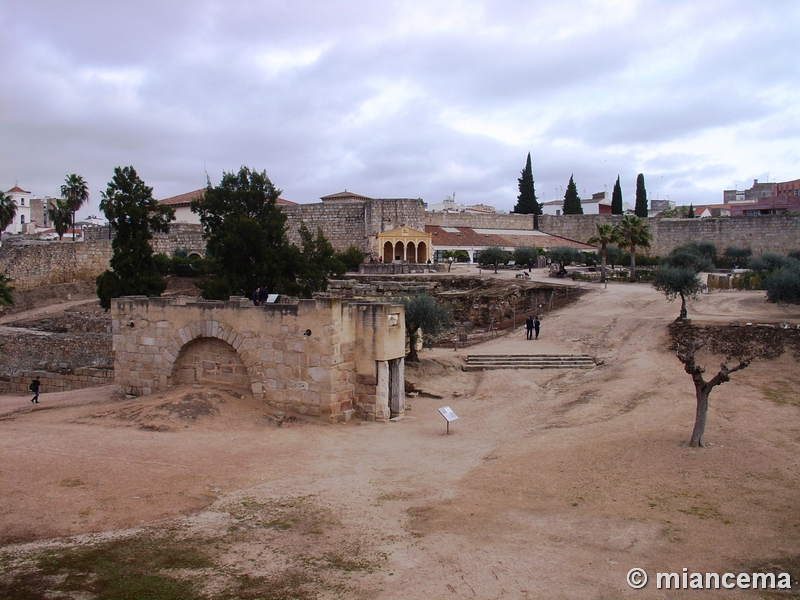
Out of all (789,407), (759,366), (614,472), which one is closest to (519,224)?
(759,366)

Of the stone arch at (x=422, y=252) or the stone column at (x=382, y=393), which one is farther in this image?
the stone arch at (x=422, y=252)

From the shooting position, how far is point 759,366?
15.7 m

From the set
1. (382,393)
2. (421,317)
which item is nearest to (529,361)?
(421,317)

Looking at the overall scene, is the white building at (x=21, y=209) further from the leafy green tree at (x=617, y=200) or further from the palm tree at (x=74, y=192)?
the leafy green tree at (x=617, y=200)

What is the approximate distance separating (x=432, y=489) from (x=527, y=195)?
51.8 m

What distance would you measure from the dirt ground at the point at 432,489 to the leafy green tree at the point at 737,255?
27.7 m

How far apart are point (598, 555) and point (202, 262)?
3195 cm

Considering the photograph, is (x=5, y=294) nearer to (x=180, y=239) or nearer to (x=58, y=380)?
(x=58, y=380)

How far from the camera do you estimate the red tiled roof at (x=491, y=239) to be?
145 ft

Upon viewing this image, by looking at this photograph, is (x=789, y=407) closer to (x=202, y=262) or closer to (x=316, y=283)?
(x=316, y=283)

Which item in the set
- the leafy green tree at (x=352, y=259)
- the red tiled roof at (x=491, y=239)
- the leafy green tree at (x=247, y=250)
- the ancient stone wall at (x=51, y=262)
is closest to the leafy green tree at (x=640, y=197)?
the red tiled roof at (x=491, y=239)

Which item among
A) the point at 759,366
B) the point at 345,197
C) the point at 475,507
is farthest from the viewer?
the point at 345,197

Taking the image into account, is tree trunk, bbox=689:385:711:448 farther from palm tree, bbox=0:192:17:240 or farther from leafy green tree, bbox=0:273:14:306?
palm tree, bbox=0:192:17:240

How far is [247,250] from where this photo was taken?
2445 cm
